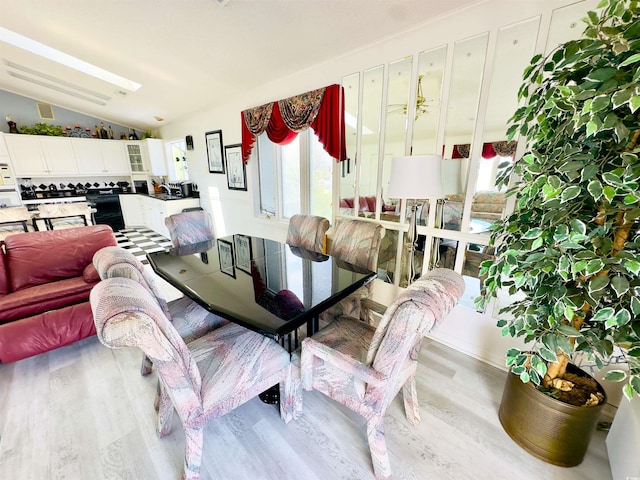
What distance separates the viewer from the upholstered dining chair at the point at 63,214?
13.2 feet

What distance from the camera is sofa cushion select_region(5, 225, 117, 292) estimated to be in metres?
2.09

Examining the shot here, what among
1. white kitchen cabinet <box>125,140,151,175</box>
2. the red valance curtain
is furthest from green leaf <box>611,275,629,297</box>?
white kitchen cabinet <box>125,140,151,175</box>

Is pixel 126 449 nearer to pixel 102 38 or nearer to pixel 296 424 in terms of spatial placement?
pixel 296 424

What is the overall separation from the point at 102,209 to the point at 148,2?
17.0 ft

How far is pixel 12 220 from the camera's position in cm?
371

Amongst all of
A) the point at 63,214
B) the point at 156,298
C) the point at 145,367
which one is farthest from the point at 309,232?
the point at 63,214

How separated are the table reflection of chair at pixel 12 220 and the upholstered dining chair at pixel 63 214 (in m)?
0.18

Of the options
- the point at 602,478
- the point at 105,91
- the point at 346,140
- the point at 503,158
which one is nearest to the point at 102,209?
the point at 105,91

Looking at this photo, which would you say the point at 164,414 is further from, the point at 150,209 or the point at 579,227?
the point at 150,209

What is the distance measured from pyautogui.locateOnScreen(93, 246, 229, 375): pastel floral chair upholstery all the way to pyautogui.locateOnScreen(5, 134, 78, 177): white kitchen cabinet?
5.82 metres

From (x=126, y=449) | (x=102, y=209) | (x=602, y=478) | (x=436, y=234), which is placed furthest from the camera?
(x=102, y=209)

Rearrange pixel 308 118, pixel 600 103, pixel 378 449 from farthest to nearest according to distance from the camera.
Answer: pixel 308 118
pixel 378 449
pixel 600 103

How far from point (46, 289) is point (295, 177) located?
2580 millimetres

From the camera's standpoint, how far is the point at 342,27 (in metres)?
1.98
